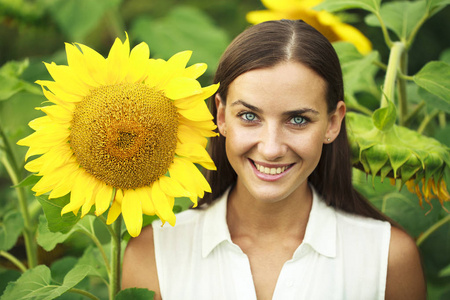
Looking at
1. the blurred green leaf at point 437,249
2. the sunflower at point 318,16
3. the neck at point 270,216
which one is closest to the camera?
the neck at point 270,216

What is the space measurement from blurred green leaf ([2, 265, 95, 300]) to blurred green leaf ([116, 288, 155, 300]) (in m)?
0.06

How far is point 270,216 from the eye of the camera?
0.97 metres

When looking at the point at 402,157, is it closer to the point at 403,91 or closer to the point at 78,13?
the point at 403,91

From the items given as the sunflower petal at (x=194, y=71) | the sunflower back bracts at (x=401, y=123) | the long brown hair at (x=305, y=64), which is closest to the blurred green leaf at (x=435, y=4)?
the sunflower back bracts at (x=401, y=123)

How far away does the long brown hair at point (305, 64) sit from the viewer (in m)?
0.86

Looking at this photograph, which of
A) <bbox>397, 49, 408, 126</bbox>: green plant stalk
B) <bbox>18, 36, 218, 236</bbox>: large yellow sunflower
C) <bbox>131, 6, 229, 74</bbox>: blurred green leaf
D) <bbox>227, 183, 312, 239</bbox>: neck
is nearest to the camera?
<bbox>18, 36, 218, 236</bbox>: large yellow sunflower

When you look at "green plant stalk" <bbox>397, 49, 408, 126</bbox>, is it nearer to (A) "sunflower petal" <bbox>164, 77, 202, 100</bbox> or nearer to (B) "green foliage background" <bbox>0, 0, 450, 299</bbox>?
(B) "green foliage background" <bbox>0, 0, 450, 299</bbox>

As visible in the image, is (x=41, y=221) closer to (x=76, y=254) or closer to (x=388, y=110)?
(x=76, y=254)

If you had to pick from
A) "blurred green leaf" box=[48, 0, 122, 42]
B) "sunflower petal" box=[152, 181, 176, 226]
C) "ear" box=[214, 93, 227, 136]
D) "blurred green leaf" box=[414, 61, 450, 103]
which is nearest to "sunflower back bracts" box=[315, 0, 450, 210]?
"blurred green leaf" box=[414, 61, 450, 103]

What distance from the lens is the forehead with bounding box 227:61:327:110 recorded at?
0.83 m

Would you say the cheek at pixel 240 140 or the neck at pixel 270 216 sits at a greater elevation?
the cheek at pixel 240 140

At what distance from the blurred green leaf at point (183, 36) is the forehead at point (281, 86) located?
2.46ft

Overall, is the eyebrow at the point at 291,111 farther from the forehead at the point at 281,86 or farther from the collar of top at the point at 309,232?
the collar of top at the point at 309,232

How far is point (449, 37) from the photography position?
1.78 m
